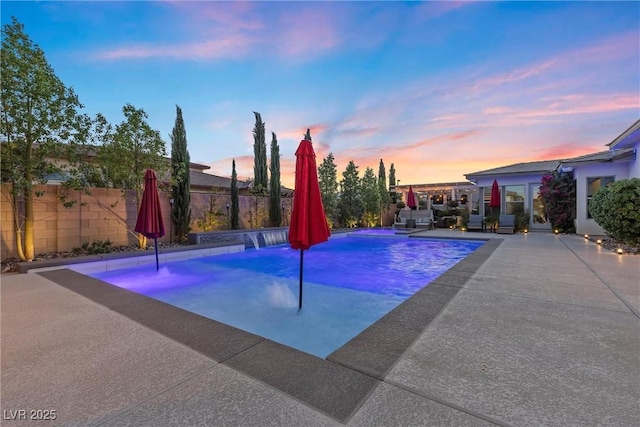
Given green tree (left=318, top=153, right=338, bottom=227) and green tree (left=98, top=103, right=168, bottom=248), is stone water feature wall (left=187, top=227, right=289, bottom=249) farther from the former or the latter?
green tree (left=318, top=153, right=338, bottom=227)

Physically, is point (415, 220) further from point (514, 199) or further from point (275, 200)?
point (275, 200)

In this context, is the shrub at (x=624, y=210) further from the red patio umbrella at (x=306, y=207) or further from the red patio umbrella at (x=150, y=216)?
the red patio umbrella at (x=150, y=216)

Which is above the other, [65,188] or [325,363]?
[65,188]

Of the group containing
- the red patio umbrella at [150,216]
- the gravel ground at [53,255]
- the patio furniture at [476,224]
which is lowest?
the gravel ground at [53,255]

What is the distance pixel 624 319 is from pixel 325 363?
3.41 meters

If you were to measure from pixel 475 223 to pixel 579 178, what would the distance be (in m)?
4.85

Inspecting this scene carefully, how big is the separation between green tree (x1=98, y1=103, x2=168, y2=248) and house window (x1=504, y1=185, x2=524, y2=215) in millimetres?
18218

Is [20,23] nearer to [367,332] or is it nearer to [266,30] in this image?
[266,30]

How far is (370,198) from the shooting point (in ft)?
61.2

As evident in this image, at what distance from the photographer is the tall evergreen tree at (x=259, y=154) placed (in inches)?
754

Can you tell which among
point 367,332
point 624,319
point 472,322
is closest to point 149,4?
point 367,332

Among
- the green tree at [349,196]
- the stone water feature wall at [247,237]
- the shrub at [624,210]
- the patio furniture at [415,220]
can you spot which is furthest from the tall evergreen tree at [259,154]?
the shrub at [624,210]

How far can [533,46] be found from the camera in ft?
31.5

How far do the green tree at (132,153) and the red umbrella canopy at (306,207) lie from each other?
727 centimetres
